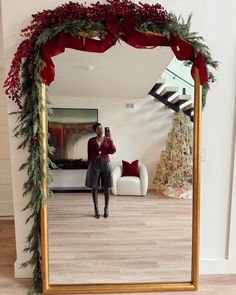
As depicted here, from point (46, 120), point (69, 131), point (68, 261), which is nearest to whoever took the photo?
point (46, 120)

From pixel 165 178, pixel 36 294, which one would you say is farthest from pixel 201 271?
pixel 36 294

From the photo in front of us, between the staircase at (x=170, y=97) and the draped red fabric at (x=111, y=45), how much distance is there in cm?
18

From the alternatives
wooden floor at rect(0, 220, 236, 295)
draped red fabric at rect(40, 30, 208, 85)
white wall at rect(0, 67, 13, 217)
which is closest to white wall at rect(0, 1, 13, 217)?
white wall at rect(0, 67, 13, 217)

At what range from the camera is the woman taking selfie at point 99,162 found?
1618mm

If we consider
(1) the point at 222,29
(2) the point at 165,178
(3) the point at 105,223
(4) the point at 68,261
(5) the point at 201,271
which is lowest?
(5) the point at 201,271

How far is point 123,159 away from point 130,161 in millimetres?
54

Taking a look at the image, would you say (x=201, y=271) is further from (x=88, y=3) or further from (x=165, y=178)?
(x=88, y=3)

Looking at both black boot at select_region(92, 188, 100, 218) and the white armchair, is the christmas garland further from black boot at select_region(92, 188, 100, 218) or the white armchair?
the white armchair

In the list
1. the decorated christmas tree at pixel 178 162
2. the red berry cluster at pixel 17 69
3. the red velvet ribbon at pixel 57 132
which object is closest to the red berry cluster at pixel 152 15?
the decorated christmas tree at pixel 178 162

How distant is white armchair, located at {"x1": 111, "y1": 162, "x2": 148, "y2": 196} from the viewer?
5.43 ft

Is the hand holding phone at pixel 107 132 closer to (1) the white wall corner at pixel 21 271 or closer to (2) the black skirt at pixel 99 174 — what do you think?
(2) the black skirt at pixel 99 174

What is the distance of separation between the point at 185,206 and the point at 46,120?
1.18 metres

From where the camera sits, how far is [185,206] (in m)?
1.65

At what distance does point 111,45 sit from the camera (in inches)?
56.5
